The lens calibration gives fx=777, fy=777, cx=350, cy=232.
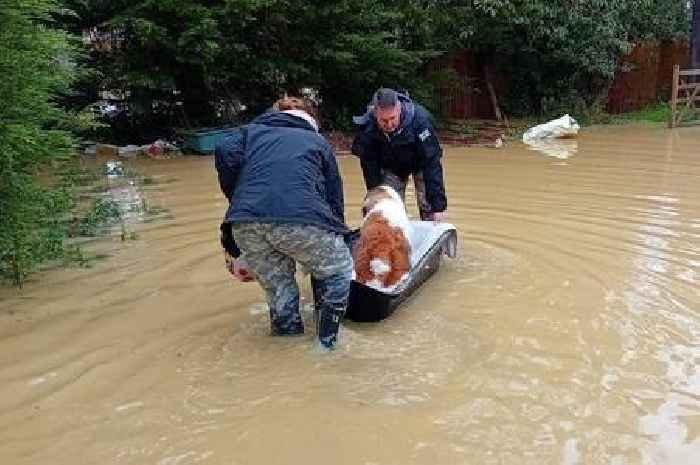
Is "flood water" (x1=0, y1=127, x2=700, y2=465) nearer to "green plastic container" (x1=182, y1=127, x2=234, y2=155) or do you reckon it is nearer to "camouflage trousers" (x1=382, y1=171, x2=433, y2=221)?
"camouflage trousers" (x1=382, y1=171, x2=433, y2=221)

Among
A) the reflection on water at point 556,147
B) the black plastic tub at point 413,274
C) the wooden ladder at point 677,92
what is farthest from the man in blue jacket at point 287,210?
the wooden ladder at point 677,92

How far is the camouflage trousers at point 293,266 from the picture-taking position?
13.7 feet

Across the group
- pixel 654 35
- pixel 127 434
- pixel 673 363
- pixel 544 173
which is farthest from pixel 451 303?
pixel 654 35

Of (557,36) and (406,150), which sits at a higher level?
(557,36)

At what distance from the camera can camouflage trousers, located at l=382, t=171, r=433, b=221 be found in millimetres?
6339

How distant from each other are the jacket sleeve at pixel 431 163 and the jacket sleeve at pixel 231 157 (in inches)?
74.5

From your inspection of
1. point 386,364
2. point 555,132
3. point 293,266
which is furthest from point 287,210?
point 555,132

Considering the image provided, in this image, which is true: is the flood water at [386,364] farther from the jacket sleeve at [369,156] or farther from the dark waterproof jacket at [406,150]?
the jacket sleeve at [369,156]

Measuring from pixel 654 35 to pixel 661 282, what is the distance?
15.1 metres

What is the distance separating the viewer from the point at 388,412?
145 inches

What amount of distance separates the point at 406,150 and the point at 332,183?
179 cm

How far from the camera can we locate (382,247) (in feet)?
16.7

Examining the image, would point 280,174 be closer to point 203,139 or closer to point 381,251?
point 381,251

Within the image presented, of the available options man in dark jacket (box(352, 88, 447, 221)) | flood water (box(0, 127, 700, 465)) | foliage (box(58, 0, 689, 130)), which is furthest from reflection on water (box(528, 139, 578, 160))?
man in dark jacket (box(352, 88, 447, 221))
